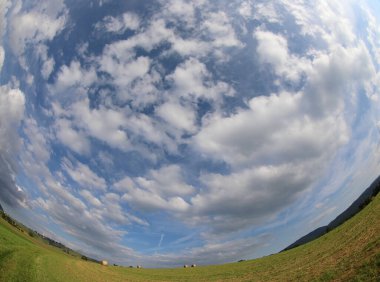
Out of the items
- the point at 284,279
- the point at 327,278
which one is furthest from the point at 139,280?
the point at 327,278

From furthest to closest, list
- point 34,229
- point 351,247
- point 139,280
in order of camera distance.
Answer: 1. point 139,280
2. point 351,247
3. point 34,229

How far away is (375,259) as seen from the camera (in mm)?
14203

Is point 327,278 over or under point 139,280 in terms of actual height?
under

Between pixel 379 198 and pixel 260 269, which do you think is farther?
pixel 379 198

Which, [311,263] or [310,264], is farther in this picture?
[311,263]

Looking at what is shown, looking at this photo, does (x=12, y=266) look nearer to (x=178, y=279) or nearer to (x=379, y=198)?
(x=178, y=279)

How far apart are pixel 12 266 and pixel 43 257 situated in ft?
7.82

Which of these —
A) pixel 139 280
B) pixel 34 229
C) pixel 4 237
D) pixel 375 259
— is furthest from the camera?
pixel 139 280

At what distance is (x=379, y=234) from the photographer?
741 inches

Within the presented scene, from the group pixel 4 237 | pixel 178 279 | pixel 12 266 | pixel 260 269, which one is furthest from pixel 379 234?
pixel 4 237

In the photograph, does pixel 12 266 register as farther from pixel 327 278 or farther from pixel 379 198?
pixel 379 198

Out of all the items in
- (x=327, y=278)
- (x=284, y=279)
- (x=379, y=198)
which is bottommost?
(x=327, y=278)

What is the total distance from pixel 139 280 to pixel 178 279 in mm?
3892

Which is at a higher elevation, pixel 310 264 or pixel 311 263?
pixel 311 263
